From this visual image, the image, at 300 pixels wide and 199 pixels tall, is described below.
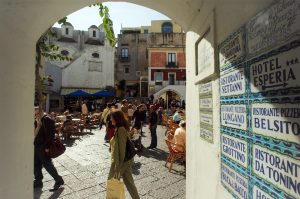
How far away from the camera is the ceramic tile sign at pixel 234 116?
214 centimetres

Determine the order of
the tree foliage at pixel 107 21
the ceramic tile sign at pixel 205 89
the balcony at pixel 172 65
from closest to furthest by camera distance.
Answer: the ceramic tile sign at pixel 205 89 < the tree foliage at pixel 107 21 < the balcony at pixel 172 65

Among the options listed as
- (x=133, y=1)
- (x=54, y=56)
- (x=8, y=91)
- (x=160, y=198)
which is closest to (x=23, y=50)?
(x=8, y=91)

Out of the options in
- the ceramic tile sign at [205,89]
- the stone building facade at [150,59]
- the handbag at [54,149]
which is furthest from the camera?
the stone building facade at [150,59]

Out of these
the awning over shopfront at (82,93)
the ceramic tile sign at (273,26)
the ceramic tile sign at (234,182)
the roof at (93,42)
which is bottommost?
the ceramic tile sign at (234,182)

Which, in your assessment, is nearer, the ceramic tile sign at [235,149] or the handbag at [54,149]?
the ceramic tile sign at [235,149]

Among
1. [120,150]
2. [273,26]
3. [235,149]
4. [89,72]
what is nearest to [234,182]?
[235,149]

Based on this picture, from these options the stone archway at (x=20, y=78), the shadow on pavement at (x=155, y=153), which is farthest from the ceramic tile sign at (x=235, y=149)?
the shadow on pavement at (x=155, y=153)

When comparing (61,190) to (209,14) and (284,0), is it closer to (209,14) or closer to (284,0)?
(209,14)

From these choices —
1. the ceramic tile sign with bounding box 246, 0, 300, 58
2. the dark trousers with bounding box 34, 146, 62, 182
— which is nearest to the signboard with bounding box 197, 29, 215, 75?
the ceramic tile sign with bounding box 246, 0, 300, 58

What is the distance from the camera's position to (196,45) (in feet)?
12.5

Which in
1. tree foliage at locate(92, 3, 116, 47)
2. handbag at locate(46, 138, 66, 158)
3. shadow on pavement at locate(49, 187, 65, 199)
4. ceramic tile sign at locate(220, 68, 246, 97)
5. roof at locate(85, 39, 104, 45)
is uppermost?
roof at locate(85, 39, 104, 45)

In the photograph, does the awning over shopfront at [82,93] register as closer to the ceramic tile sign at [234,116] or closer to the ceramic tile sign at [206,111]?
the ceramic tile sign at [206,111]

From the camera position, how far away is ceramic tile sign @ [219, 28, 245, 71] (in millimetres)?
2168

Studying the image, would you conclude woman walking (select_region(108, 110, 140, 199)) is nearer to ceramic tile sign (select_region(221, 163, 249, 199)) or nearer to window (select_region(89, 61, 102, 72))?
ceramic tile sign (select_region(221, 163, 249, 199))
